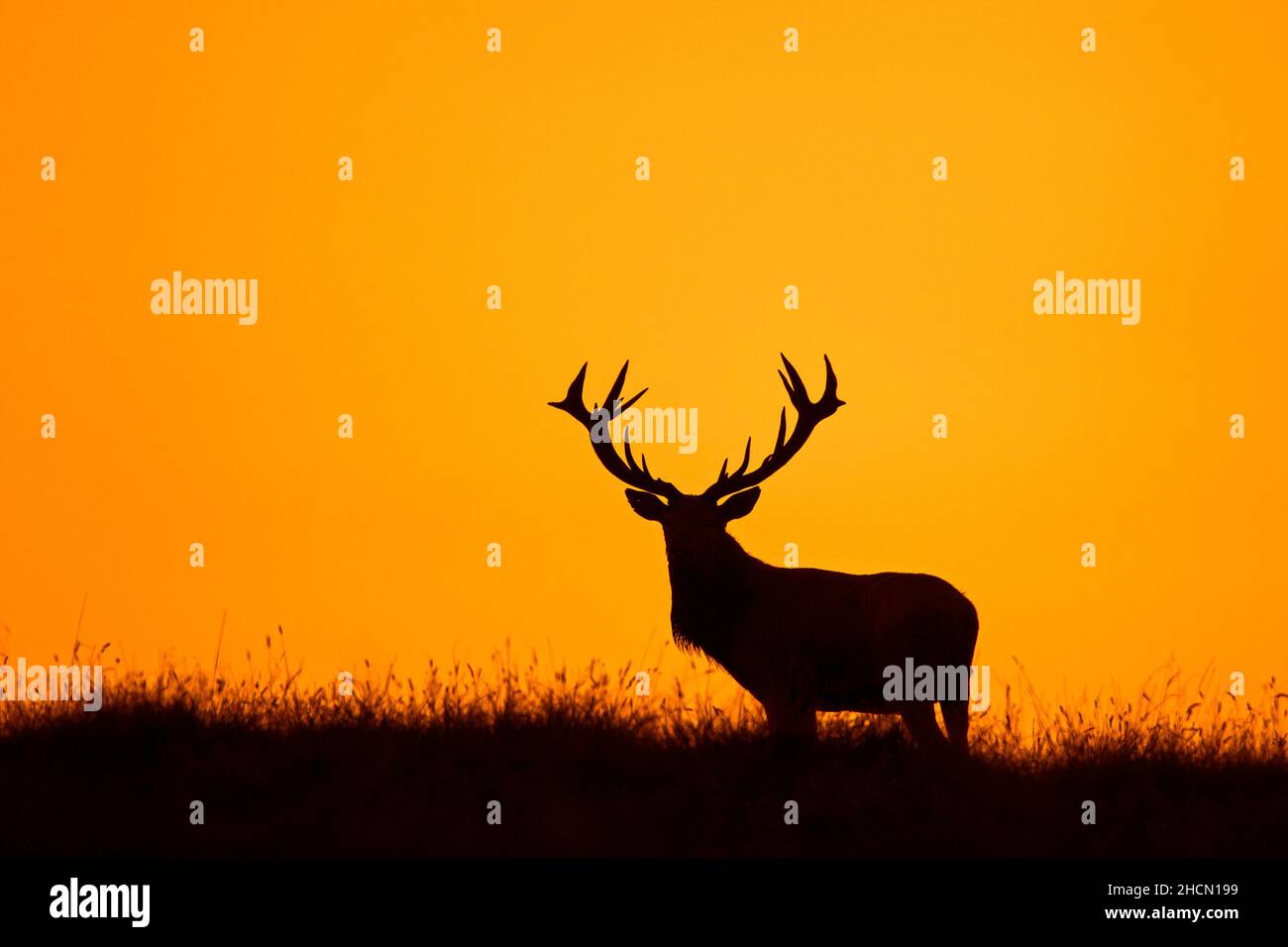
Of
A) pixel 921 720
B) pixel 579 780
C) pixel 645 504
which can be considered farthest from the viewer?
pixel 645 504

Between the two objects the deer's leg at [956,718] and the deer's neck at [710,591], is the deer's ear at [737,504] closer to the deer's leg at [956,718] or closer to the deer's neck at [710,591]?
the deer's neck at [710,591]

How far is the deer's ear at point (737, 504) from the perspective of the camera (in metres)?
12.8

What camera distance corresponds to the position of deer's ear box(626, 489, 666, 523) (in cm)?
1275

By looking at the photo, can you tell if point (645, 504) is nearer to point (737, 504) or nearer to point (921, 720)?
point (737, 504)

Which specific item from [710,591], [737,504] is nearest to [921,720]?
[710,591]

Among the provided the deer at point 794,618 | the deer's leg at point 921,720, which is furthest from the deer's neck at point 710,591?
the deer's leg at point 921,720

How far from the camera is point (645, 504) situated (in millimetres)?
12773

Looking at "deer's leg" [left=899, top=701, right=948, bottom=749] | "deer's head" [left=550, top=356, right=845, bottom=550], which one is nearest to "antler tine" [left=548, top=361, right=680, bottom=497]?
"deer's head" [left=550, top=356, right=845, bottom=550]

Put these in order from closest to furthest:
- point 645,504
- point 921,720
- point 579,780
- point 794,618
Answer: point 579,780 → point 921,720 → point 794,618 → point 645,504

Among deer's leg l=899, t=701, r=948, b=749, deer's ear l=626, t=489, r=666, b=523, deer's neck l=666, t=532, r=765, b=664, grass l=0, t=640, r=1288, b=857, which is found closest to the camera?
grass l=0, t=640, r=1288, b=857

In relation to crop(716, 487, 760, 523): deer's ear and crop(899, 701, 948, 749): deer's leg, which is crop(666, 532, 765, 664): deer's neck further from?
crop(899, 701, 948, 749): deer's leg

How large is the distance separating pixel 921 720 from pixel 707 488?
2.18 m

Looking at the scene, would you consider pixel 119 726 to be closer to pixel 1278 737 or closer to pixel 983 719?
pixel 983 719
